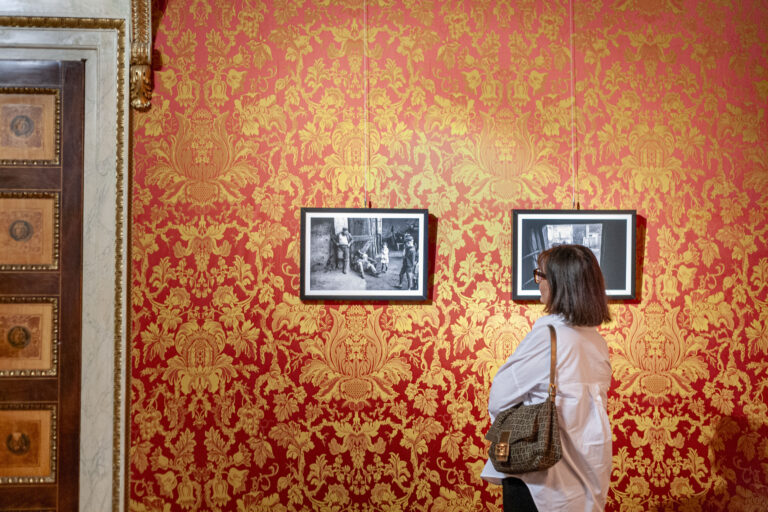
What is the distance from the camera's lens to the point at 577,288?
183cm

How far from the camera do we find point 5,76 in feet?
8.49

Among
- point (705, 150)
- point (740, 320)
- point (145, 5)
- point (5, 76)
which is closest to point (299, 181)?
point (145, 5)

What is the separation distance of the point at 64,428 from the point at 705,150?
337 cm

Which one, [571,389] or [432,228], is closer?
[571,389]

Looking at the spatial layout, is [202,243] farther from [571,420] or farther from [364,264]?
[571,420]

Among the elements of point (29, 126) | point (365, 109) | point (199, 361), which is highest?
point (365, 109)

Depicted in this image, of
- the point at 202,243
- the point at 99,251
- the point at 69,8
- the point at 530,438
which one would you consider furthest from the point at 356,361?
the point at 69,8

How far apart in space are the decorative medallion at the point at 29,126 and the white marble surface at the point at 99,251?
0.16 metres

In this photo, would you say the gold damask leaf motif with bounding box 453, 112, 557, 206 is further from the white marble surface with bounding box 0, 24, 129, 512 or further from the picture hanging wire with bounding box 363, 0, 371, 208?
the white marble surface with bounding box 0, 24, 129, 512

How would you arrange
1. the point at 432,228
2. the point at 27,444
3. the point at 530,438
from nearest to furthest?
the point at 530,438 < the point at 27,444 < the point at 432,228

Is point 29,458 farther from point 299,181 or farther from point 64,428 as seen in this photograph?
point 299,181

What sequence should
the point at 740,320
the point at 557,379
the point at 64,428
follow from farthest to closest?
the point at 740,320 → the point at 64,428 → the point at 557,379

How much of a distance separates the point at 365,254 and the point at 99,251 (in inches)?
49.2

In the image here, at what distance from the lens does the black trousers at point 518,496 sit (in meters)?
1.84
